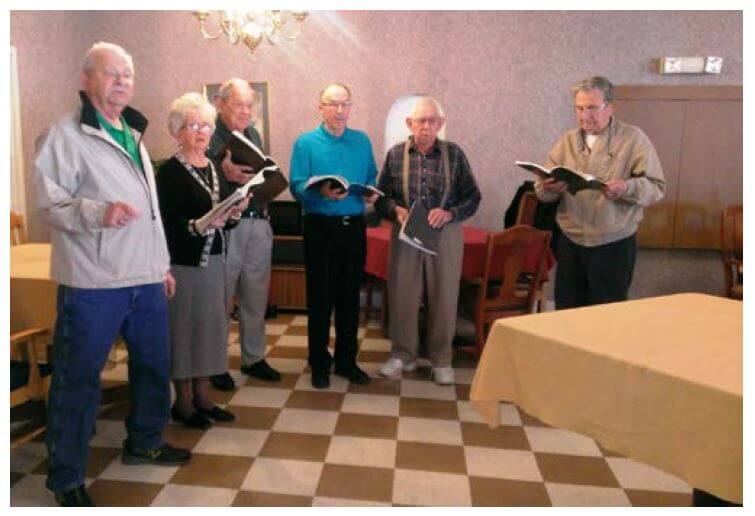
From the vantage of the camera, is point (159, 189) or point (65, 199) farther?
point (159, 189)

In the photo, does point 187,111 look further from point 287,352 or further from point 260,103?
point 260,103

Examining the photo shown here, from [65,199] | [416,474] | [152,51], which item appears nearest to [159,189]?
[65,199]

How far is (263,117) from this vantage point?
5.23 meters

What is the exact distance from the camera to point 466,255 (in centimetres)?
367

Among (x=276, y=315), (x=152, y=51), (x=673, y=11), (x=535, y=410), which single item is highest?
(x=673, y=11)

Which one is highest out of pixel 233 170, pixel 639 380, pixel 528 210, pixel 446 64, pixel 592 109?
pixel 446 64

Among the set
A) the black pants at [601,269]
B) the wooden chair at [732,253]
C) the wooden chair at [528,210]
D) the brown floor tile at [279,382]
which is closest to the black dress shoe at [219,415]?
the brown floor tile at [279,382]

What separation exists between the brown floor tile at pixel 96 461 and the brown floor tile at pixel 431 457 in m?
1.10

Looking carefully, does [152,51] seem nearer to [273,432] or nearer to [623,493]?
[273,432]

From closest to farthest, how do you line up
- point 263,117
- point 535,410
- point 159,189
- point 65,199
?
point 535,410 → point 65,199 → point 159,189 → point 263,117

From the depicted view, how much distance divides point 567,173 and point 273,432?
1.62 metres

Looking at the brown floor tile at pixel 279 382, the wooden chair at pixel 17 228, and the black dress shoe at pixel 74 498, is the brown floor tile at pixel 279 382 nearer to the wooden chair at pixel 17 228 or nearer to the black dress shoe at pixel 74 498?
the black dress shoe at pixel 74 498

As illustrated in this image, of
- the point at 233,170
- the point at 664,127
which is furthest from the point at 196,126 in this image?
the point at 664,127

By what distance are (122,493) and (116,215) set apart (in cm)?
99
